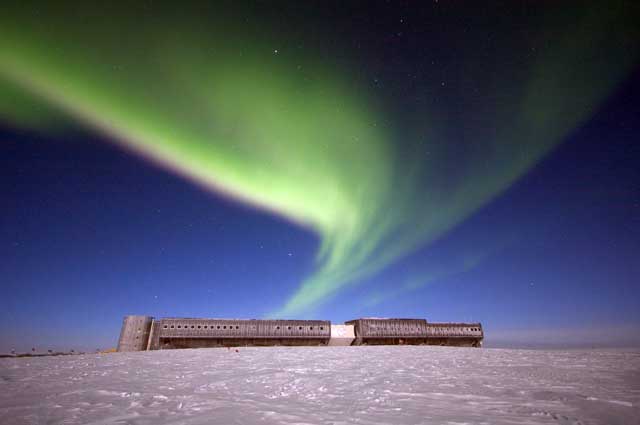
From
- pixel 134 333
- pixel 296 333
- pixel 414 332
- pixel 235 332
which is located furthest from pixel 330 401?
pixel 414 332

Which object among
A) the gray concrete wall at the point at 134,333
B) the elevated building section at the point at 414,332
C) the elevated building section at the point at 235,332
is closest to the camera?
the gray concrete wall at the point at 134,333

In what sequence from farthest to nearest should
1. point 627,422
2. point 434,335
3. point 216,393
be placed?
point 434,335
point 216,393
point 627,422

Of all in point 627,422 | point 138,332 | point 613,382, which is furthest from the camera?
point 138,332

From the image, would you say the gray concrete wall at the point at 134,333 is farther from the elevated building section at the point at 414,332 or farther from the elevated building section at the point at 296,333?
the elevated building section at the point at 414,332

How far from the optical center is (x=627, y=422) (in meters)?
3.49

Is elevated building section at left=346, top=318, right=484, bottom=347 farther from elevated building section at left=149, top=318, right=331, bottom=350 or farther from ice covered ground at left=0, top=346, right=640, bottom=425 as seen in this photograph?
ice covered ground at left=0, top=346, right=640, bottom=425

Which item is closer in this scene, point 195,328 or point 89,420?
point 89,420

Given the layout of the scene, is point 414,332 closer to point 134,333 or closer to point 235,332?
point 235,332

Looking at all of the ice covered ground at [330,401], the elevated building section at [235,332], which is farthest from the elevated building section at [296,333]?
the ice covered ground at [330,401]

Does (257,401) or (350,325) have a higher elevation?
(350,325)

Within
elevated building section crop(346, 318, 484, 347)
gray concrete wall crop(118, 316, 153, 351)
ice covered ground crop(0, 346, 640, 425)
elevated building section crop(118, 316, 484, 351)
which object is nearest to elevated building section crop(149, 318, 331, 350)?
elevated building section crop(118, 316, 484, 351)

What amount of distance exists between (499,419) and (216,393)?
4639 mm

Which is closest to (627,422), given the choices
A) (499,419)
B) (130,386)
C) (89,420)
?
(499,419)

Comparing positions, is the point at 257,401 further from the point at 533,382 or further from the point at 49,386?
the point at 533,382
